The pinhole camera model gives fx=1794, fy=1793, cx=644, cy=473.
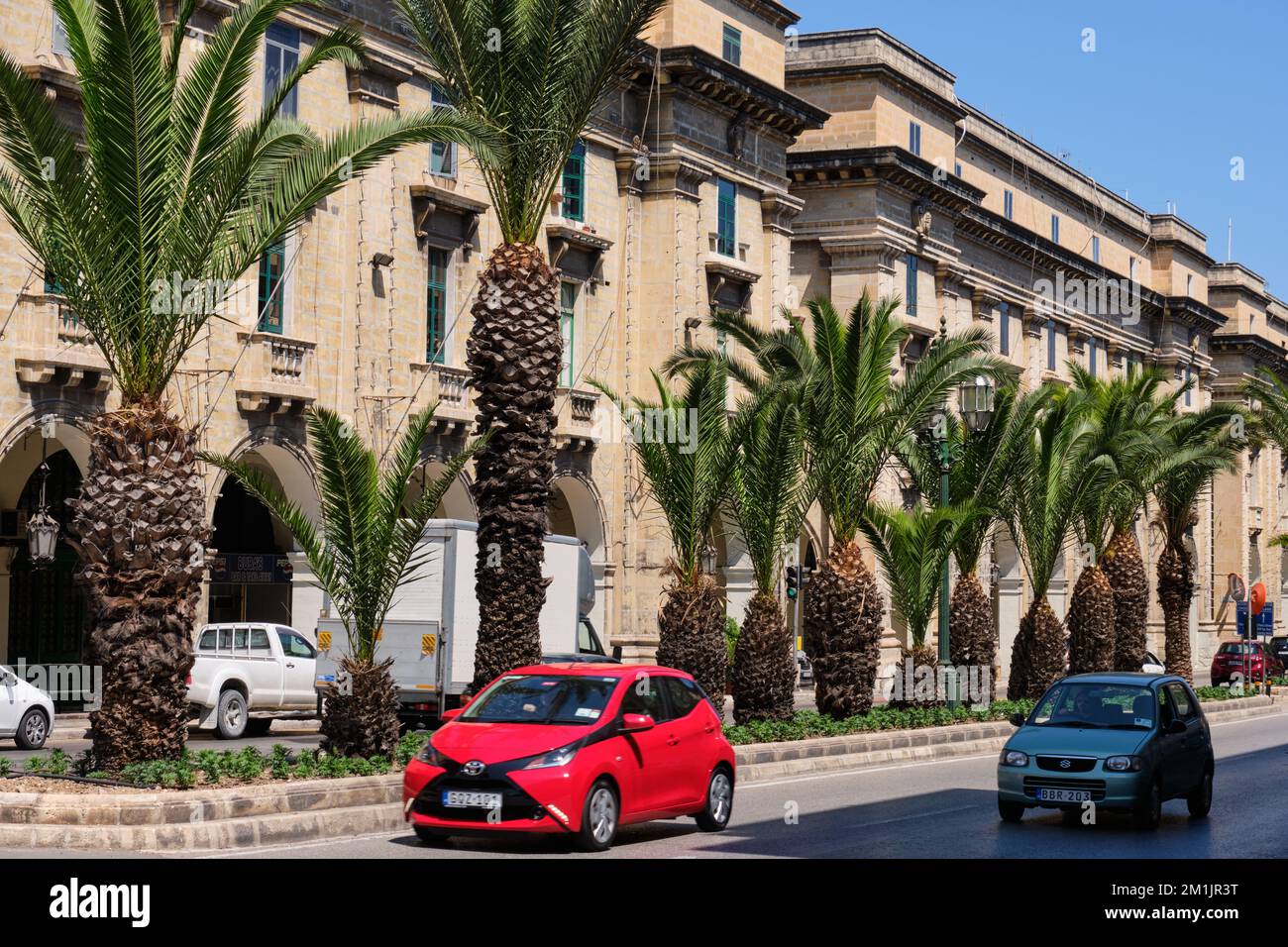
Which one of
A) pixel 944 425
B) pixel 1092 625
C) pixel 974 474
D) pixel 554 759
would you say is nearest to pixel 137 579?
pixel 554 759

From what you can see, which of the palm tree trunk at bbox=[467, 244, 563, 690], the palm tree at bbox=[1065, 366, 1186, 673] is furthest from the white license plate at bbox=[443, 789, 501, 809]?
the palm tree at bbox=[1065, 366, 1186, 673]

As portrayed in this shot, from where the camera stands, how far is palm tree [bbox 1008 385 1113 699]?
3812 cm

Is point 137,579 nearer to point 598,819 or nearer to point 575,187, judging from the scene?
point 598,819

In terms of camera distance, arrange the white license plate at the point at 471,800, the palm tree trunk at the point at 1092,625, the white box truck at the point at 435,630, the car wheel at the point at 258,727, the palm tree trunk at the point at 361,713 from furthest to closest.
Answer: the palm tree trunk at the point at 1092,625, the car wheel at the point at 258,727, the white box truck at the point at 435,630, the palm tree trunk at the point at 361,713, the white license plate at the point at 471,800

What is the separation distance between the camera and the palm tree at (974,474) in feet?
116

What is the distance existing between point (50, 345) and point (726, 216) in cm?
2142

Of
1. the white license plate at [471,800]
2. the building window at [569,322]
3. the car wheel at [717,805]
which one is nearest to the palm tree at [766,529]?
the car wheel at [717,805]

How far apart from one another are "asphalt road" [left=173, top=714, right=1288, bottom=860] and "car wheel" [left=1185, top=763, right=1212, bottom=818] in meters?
0.19

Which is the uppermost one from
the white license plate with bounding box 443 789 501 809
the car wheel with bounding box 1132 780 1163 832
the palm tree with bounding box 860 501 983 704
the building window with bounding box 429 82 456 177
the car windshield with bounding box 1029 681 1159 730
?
the building window with bounding box 429 82 456 177

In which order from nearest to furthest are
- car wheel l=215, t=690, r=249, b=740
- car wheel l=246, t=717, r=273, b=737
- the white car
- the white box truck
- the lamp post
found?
the white car, the white box truck, car wheel l=215, t=690, r=249, b=740, car wheel l=246, t=717, r=273, b=737, the lamp post

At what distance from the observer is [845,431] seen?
94.5 feet

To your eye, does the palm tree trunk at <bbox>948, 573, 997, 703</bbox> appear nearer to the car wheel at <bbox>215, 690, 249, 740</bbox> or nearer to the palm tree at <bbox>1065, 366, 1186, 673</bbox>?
the palm tree at <bbox>1065, 366, 1186, 673</bbox>

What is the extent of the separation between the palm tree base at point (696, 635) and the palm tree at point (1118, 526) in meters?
15.7

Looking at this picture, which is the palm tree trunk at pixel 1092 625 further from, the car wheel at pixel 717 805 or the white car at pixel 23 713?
the car wheel at pixel 717 805
